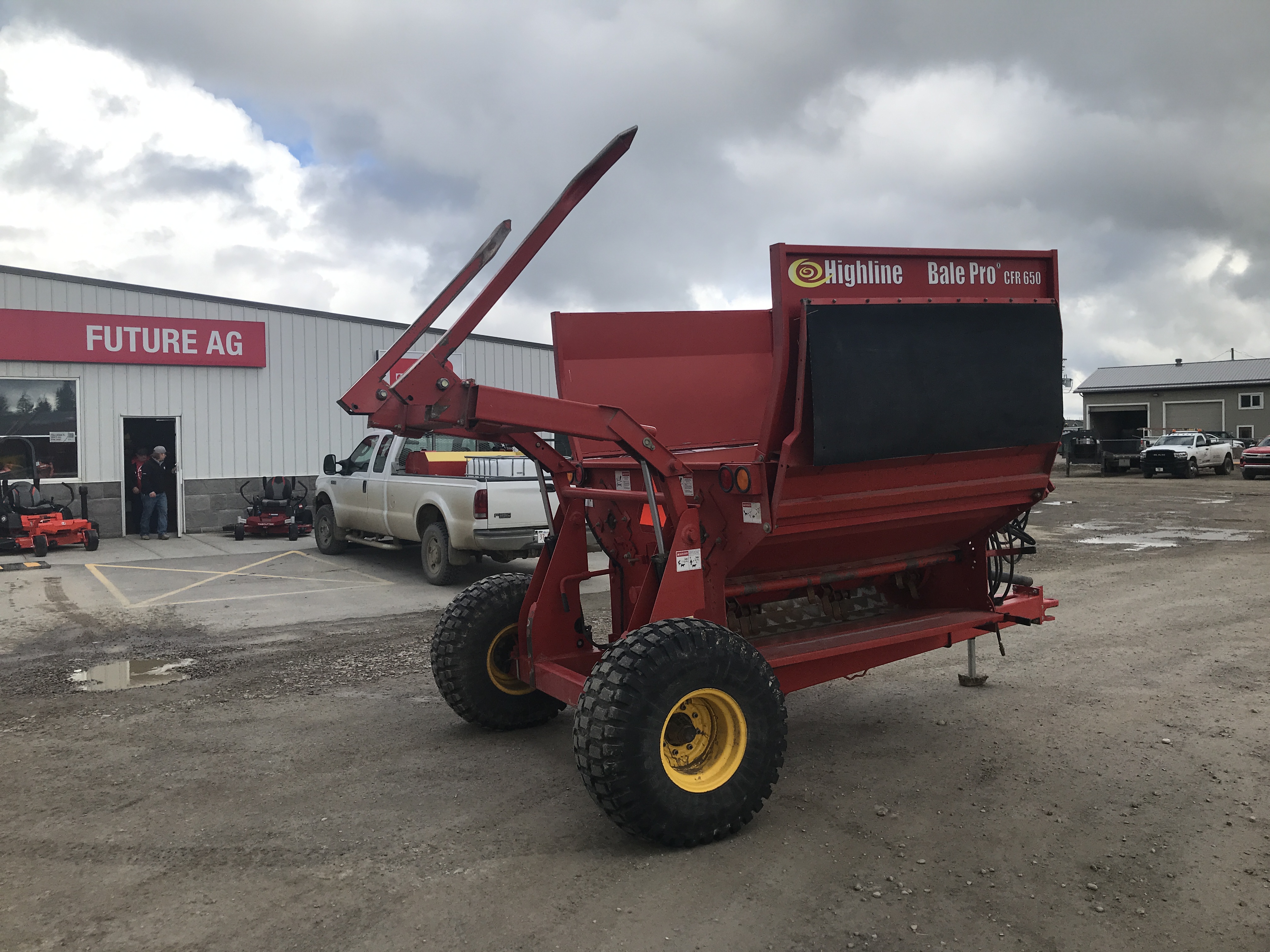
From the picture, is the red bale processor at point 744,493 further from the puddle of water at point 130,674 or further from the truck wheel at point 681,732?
the puddle of water at point 130,674

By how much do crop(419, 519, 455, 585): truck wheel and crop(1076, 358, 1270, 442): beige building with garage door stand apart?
4028 cm

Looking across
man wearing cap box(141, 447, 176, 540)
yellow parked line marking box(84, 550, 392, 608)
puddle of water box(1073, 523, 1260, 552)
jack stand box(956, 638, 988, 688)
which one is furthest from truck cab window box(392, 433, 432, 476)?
puddle of water box(1073, 523, 1260, 552)

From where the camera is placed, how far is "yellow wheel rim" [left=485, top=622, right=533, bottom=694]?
17.7ft

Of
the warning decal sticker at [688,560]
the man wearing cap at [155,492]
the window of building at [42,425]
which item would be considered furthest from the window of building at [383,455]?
the warning decal sticker at [688,560]

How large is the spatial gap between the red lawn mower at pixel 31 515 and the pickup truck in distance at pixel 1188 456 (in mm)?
30975

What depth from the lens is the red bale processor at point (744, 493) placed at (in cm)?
406

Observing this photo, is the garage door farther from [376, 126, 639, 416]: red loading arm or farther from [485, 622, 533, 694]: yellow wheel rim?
[376, 126, 639, 416]: red loading arm

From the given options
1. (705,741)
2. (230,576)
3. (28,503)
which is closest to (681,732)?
(705,741)

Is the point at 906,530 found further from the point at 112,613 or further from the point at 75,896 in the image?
the point at 112,613

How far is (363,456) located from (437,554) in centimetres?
274

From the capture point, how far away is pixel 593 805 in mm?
4434

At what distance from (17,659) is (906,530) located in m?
6.90

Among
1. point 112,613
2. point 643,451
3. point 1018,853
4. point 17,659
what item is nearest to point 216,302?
point 112,613

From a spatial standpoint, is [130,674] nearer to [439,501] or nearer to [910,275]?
[439,501]
